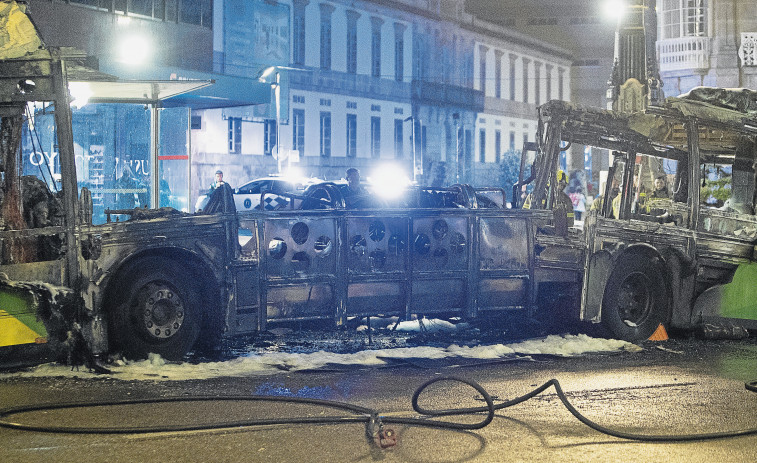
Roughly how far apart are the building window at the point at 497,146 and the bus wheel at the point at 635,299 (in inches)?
2134

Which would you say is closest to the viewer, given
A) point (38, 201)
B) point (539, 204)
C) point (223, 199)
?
point (38, 201)

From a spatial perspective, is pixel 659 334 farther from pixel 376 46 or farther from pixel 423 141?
pixel 423 141

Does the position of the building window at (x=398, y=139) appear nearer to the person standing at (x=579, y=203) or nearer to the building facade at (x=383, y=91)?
the building facade at (x=383, y=91)

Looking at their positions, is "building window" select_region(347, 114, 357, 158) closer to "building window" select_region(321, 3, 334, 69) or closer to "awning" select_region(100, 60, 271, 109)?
"building window" select_region(321, 3, 334, 69)

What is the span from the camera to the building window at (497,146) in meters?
65.2

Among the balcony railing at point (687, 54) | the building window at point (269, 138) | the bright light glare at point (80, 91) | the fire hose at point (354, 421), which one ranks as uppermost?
the balcony railing at point (687, 54)

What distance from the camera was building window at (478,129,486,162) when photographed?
63562 mm

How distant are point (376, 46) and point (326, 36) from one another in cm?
440

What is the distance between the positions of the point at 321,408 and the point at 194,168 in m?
35.5

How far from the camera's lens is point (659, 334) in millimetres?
11305

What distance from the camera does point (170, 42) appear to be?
97.8ft

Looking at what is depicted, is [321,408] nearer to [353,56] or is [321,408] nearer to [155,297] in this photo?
[155,297]

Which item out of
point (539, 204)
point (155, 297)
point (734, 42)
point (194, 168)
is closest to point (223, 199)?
point (155, 297)

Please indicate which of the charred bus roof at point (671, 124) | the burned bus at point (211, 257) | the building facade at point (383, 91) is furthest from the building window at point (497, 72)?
the burned bus at point (211, 257)
